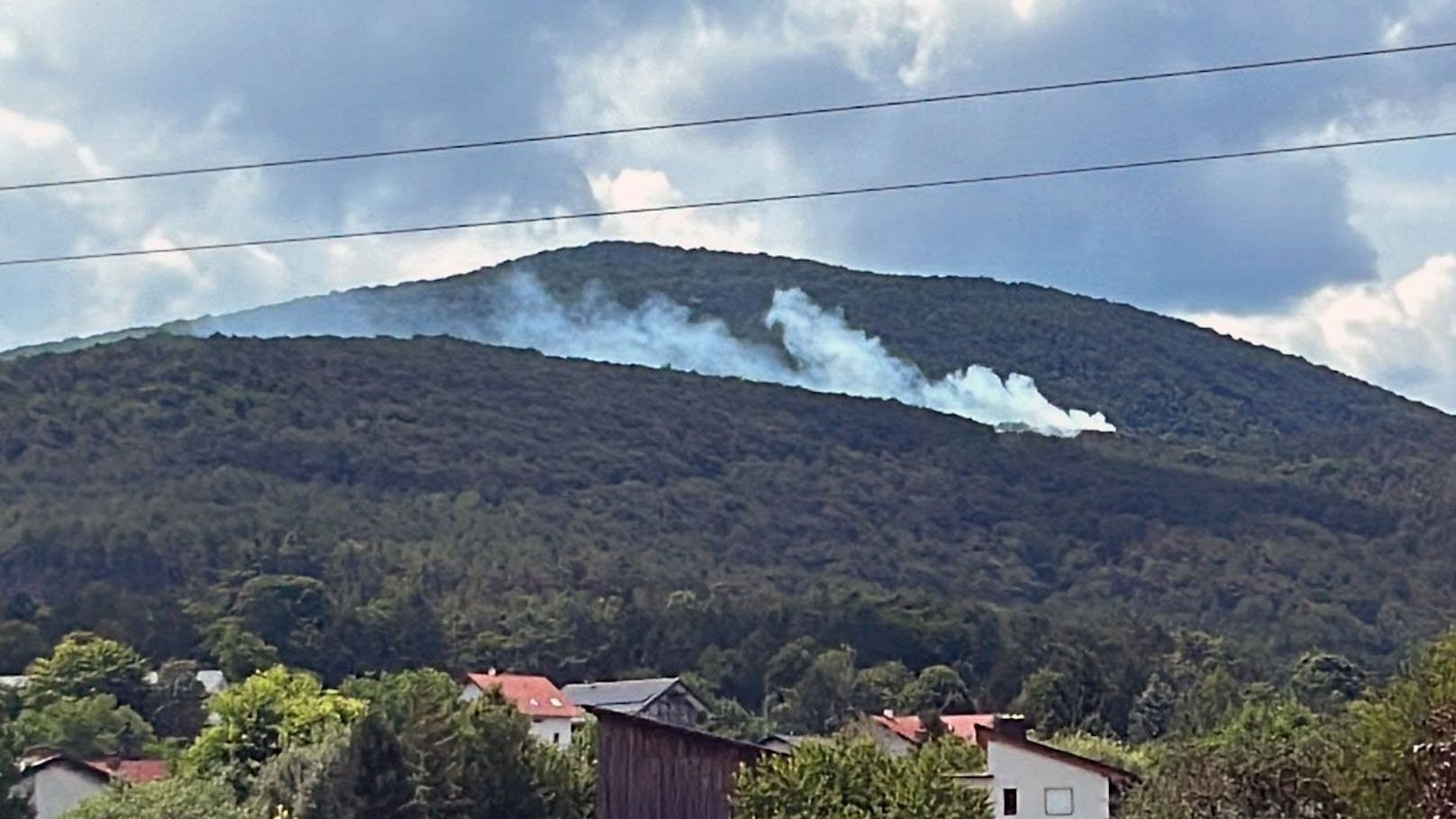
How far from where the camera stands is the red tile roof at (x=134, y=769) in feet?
298

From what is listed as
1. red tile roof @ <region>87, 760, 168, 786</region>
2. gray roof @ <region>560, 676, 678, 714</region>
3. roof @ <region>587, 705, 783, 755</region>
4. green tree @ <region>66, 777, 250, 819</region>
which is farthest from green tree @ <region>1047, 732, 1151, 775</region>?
red tile roof @ <region>87, 760, 168, 786</region>

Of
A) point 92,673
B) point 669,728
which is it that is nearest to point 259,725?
point 669,728

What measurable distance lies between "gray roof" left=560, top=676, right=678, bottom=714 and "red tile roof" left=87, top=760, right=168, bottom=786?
24.8m

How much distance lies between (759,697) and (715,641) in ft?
28.6

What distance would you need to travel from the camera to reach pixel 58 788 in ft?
299

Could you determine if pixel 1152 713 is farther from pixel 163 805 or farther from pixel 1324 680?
pixel 163 805

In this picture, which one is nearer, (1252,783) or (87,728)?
(1252,783)

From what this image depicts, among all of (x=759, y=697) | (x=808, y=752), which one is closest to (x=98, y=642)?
(x=759, y=697)

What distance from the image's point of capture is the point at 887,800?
51094 mm

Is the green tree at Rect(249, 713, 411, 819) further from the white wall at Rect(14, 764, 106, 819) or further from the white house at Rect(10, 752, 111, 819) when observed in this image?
the white wall at Rect(14, 764, 106, 819)

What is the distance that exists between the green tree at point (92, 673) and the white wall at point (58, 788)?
120ft

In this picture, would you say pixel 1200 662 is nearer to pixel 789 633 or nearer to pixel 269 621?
pixel 789 633

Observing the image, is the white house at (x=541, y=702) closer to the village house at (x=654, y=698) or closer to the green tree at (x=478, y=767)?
the village house at (x=654, y=698)

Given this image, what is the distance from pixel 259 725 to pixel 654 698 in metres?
33.3
